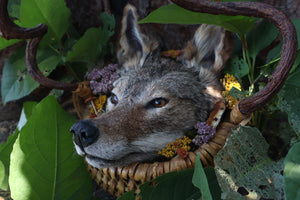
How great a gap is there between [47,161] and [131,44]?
0.84 m

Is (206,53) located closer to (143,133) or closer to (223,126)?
(223,126)

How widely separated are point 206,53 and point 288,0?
1.90 ft

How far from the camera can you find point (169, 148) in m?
1.35

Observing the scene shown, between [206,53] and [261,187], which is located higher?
[206,53]

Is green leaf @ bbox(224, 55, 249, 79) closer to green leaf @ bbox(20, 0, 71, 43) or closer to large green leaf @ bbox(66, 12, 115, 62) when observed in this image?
large green leaf @ bbox(66, 12, 115, 62)

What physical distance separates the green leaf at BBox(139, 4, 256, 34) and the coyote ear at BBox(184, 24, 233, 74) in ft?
0.28

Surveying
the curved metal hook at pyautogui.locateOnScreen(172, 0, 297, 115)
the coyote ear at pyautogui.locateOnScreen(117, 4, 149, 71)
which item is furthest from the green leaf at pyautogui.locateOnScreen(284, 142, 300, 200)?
the coyote ear at pyautogui.locateOnScreen(117, 4, 149, 71)

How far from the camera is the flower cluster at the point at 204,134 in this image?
1.33 m

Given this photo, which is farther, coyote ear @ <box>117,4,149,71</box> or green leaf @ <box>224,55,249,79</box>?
coyote ear @ <box>117,4,149,71</box>

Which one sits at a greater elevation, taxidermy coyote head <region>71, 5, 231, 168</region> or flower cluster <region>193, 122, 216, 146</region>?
taxidermy coyote head <region>71, 5, 231, 168</region>

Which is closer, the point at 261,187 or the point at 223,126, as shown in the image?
the point at 261,187

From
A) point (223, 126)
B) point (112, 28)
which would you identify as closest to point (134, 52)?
point (112, 28)

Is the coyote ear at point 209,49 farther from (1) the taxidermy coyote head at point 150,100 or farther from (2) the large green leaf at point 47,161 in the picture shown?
(2) the large green leaf at point 47,161

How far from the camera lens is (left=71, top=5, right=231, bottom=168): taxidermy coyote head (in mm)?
1273
